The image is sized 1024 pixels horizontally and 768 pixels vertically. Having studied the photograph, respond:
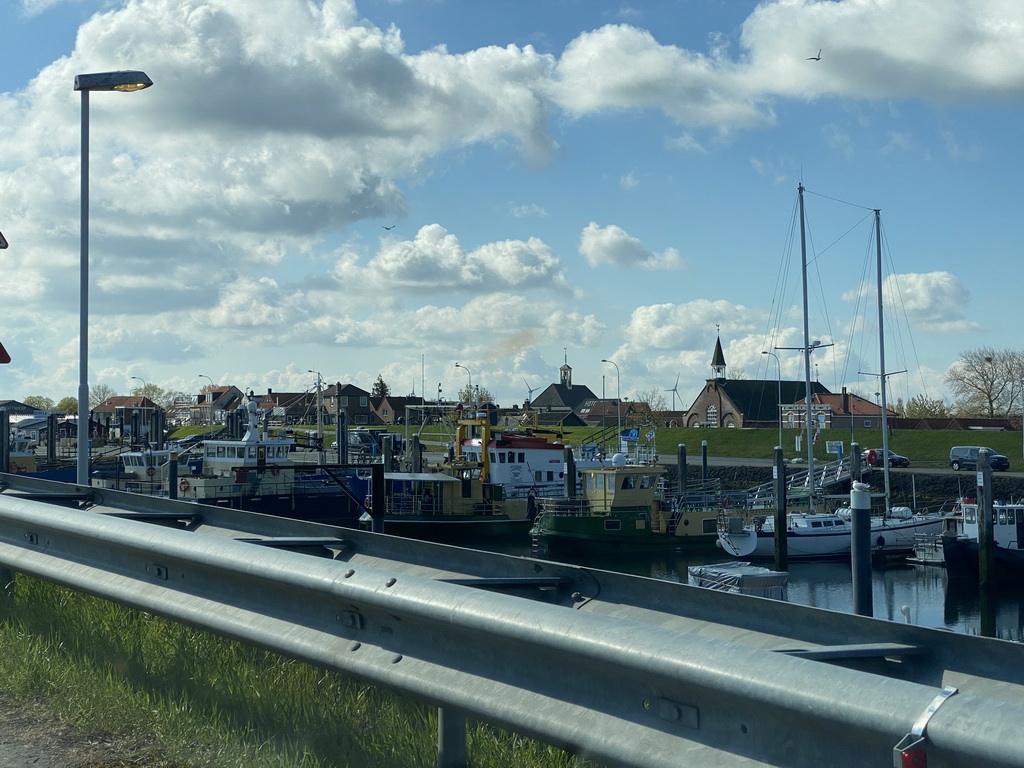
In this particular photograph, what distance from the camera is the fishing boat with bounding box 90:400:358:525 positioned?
38.6 m

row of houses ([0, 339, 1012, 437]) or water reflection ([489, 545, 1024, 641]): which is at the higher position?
row of houses ([0, 339, 1012, 437])

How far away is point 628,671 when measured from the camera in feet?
9.34

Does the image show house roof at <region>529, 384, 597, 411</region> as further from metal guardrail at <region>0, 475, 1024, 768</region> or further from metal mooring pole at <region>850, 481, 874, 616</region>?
metal guardrail at <region>0, 475, 1024, 768</region>

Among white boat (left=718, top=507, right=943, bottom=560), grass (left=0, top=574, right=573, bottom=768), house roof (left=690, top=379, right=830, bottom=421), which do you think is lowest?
white boat (left=718, top=507, right=943, bottom=560)

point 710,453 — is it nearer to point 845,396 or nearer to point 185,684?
point 845,396

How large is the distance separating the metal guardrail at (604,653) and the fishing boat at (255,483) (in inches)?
1152

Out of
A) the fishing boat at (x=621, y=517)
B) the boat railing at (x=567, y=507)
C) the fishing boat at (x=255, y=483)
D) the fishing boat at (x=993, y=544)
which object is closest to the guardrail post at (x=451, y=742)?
the fishing boat at (x=255, y=483)

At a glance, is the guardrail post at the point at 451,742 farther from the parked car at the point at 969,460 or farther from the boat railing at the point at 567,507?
the parked car at the point at 969,460

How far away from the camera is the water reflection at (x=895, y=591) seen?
28.9m

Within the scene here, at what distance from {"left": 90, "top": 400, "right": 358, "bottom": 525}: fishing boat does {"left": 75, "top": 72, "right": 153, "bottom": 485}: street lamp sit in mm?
17448

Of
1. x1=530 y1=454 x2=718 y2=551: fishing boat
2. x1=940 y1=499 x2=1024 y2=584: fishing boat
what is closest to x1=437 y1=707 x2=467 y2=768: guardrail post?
x1=940 y1=499 x2=1024 y2=584: fishing boat

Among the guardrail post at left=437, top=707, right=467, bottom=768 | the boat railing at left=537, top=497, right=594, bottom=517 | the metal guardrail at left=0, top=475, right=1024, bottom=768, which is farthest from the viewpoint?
the boat railing at left=537, top=497, right=594, bottom=517

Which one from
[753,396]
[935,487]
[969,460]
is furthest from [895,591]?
[753,396]

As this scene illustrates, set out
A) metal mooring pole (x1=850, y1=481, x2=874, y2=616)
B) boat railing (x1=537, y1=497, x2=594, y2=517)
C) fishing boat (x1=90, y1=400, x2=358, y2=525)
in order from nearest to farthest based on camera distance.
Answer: metal mooring pole (x1=850, y1=481, x2=874, y2=616) < fishing boat (x1=90, y1=400, x2=358, y2=525) < boat railing (x1=537, y1=497, x2=594, y2=517)
